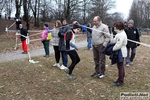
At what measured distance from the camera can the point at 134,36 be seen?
27.6 ft

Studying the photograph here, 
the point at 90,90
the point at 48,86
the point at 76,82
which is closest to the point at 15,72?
the point at 48,86

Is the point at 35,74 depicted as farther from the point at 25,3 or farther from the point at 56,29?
the point at 25,3

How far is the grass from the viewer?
Answer: 554 centimetres

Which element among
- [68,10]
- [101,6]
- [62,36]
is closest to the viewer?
[62,36]

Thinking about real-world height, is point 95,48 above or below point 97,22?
below

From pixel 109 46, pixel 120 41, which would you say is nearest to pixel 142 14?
pixel 109 46

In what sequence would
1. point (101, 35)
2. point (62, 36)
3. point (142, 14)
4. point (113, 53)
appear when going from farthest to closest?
point (142, 14) → point (62, 36) → point (101, 35) → point (113, 53)

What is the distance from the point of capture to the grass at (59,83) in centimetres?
554

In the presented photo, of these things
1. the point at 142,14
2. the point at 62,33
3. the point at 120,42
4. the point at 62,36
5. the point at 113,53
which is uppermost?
the point at 142,14

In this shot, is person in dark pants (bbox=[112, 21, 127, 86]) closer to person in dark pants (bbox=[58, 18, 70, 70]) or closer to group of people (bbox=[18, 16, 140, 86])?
group of people (bbox=[18, 16, 140, 86])

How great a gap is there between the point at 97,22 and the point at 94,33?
0.36 meters

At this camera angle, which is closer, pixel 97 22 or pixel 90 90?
pixel 90 90

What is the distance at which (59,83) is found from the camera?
6.33 meters

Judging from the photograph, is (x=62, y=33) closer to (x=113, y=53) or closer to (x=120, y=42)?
(x=113, y=53)
